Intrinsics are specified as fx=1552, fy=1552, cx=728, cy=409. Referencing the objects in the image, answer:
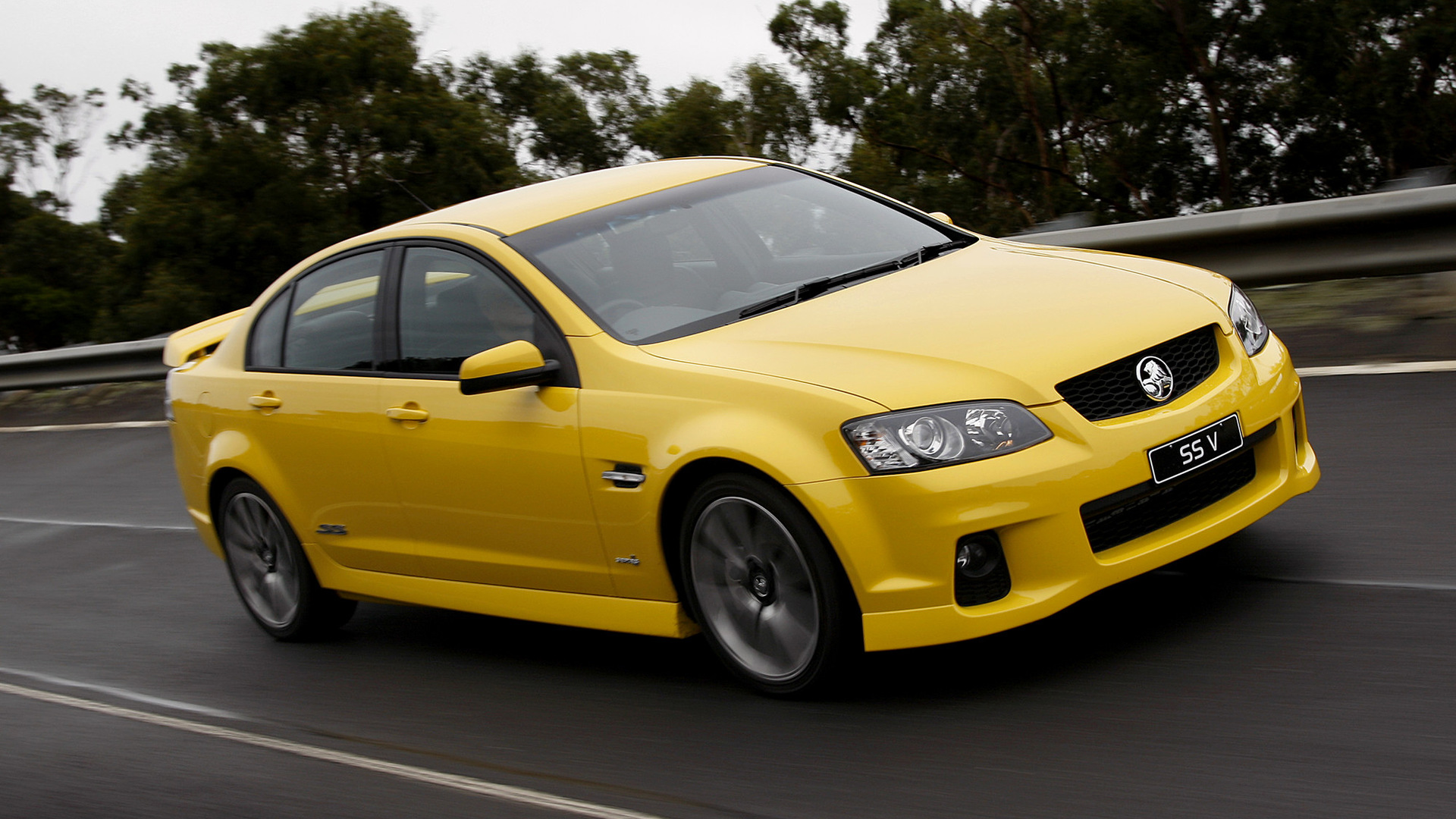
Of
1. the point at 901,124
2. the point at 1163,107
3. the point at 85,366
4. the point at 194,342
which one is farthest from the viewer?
the point at 901,124

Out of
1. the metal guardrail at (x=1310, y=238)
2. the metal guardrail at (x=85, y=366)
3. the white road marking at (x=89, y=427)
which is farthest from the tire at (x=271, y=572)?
the metal guardrail at (x=85, y=366)

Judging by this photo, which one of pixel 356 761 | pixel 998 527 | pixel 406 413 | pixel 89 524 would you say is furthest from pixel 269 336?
pixel 89 524

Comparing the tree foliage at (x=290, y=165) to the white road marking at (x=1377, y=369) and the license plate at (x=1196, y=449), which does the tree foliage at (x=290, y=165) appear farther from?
the license plate at (x=1196, y=449)

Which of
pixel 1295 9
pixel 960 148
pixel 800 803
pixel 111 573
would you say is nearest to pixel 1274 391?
pixel 800 803

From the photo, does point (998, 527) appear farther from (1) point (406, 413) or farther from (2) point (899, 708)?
(1) point (406, 413)

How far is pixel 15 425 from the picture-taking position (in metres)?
14.7

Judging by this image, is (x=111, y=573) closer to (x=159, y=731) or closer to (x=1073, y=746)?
(x=159, y=731)

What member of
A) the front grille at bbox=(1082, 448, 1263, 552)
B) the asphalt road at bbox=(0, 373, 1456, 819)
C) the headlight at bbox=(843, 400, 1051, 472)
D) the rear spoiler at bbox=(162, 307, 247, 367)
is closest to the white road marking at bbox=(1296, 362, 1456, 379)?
the asphalt road at bbox=(0, 373, 1456, 819)

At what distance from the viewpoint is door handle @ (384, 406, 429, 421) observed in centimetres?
510

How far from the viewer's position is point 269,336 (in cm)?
612

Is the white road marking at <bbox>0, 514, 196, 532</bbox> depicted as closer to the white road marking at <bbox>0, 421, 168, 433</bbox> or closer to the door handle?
the white road marking at <bbox>0, 421, 168, 433</bbox>

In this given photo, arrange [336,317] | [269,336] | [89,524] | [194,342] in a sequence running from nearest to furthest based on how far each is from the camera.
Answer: [336,317]
[269,336]
[194,342]
[89,524]

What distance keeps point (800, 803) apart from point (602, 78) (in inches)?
2063

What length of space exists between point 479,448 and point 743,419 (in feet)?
3.66
